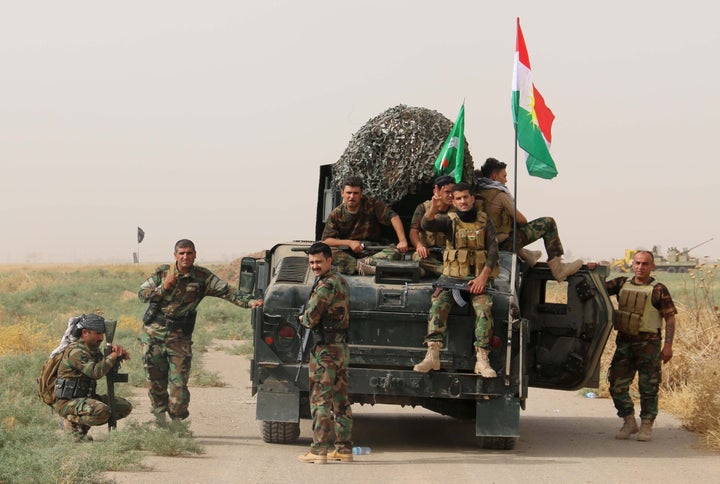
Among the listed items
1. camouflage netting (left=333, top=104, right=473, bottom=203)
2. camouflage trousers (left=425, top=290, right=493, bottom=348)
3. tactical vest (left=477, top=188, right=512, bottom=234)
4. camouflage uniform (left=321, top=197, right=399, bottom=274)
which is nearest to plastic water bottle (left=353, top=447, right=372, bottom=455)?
camouflage trousers (left=425, top=290, right=493, bottom=348)

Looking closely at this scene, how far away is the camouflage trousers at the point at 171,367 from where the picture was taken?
1138 cm

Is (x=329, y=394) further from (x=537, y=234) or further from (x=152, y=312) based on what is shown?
(x=537, y=234)

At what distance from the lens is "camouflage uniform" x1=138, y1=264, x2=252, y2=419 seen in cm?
1138

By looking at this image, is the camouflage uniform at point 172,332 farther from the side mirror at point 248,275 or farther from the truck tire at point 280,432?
the truck tire at point 280,432

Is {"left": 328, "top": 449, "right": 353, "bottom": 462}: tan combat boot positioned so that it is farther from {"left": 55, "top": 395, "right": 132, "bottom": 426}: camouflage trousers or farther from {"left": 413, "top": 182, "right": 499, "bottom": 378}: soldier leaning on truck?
{"left": 55, "top": 395, "right": 132, "bottom": 426}: camouflage trousers

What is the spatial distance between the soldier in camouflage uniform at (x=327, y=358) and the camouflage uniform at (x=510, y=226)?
261 centimetres

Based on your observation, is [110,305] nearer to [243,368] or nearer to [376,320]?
[243,368]

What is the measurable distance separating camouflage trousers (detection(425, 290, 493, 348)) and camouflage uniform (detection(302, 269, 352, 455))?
2.87 feet

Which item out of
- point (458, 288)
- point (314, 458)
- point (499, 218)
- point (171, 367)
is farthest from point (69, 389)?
point (499, 218)

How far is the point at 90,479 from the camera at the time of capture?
815 cm

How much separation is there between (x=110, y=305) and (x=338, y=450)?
29.9 meters

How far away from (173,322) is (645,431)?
→ 4.90 m

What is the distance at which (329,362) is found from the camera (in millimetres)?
9992

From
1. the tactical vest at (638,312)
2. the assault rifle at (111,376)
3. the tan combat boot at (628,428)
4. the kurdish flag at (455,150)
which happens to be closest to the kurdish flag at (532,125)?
the kurdish flag at (455,150)
